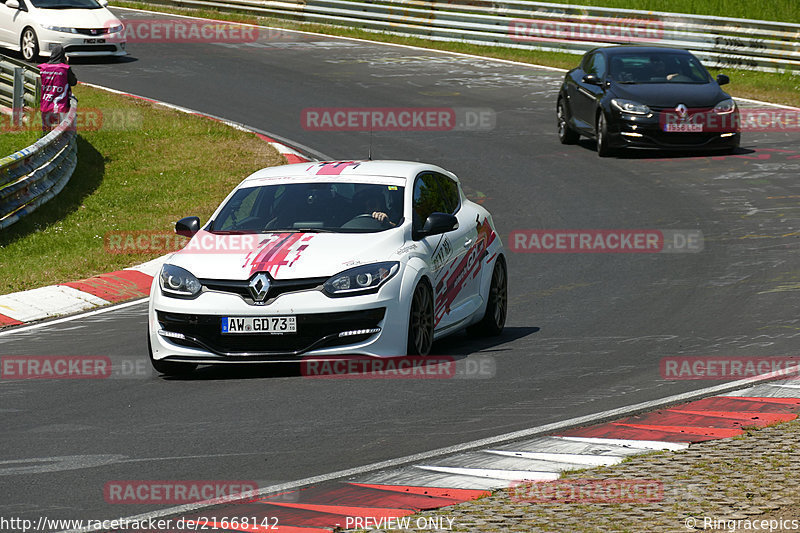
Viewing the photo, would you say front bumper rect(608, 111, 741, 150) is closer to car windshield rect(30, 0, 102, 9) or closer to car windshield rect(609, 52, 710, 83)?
car windshield rect(609, 52, 710, 83)

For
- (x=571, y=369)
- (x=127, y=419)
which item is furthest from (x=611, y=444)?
(x=127, y=419)

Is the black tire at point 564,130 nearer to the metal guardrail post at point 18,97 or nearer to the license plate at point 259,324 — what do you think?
the metal guardrail post at point 18,97

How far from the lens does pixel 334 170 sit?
1137cm

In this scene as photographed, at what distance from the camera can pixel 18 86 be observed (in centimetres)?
2366

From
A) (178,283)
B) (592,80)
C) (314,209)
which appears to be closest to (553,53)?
(592,80)

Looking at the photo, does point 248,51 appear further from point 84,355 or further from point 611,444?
point 611,444

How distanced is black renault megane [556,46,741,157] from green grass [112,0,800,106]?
233 inches

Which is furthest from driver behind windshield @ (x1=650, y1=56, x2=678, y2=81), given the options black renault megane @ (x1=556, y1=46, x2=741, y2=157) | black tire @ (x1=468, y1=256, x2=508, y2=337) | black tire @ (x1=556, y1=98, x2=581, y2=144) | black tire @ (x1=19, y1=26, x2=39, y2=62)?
black tire @ (x1=19, y1=26, x2=39, y2=62)

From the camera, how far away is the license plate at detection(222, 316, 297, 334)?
31.8 feet

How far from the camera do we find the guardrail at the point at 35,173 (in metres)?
17.2

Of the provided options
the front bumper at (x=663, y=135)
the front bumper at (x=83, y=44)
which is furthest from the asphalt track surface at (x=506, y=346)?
the front bumper at (x=83, y=44)

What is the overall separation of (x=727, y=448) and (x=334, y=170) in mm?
4773

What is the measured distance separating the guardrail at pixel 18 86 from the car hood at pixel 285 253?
1417cm

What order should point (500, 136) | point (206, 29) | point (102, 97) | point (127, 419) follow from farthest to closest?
point (206, 29) → point (102, 97) → point (500, 136) → point (127, 419)
